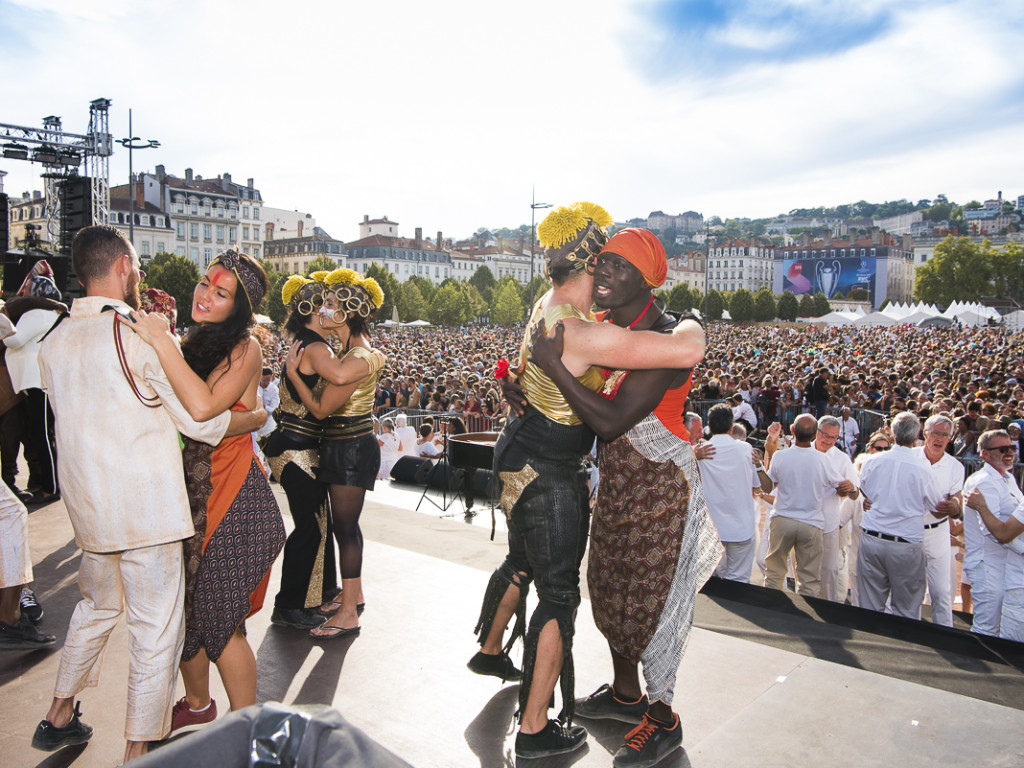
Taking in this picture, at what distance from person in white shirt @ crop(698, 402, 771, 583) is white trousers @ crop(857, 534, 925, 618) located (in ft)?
2.57

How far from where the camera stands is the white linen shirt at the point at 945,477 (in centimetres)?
499

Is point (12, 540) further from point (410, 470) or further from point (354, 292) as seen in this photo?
point (410, 470)

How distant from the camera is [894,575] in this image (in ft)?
16.1

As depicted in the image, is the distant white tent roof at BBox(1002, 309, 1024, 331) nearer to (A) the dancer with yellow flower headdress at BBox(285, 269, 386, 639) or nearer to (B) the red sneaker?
(A) the dancer with yellow flower headdress at BBox(285, 269, 386, 639)

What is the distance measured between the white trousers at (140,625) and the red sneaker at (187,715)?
1.27 feet

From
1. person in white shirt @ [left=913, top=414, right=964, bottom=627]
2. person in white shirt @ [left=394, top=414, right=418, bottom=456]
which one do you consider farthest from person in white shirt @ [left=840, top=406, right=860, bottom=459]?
person in white shirt @ [left=394, top=414, right=418, bottom=456]

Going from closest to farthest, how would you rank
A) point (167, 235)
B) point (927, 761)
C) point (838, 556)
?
point (927, 761)
point (838, 556)
point (167, 235)

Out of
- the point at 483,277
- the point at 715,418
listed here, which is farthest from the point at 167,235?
the point at 715,418

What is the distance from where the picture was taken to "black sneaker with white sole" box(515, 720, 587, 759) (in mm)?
2535

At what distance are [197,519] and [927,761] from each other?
2.69 meters

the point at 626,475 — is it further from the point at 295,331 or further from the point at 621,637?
the point at 295,331

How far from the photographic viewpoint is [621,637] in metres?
2.74

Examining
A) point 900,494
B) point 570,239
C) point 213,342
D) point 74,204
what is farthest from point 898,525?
point 74,204

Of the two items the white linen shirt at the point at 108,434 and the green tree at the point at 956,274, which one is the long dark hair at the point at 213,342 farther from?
the green tree at the point at 956,274
